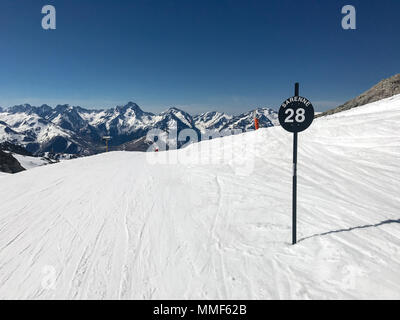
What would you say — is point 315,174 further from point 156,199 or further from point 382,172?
point 156,199

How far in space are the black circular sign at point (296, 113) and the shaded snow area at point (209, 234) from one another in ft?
8.75

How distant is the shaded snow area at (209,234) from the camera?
3.91 metres

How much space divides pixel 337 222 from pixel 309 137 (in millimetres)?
11679

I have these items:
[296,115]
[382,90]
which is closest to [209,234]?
[296,115]

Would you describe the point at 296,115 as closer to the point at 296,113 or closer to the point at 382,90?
the point at 296,113

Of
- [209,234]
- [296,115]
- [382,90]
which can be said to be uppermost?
[382,90]

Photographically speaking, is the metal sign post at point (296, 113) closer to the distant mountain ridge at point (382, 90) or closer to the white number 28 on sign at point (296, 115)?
the white number 28 on sign at point (296, 115)

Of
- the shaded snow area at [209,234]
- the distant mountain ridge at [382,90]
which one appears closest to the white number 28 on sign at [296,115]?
the shaded snow area at [209,234]

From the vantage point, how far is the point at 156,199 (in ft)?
26.8

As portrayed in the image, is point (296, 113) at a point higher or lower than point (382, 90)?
lower

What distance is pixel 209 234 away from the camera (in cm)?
559

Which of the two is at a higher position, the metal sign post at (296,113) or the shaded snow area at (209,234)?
the metal sign post at (296,113)

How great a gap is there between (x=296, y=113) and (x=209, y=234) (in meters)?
3.55

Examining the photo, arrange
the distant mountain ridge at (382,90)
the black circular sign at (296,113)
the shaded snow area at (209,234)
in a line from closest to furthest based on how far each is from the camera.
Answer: the shaded snow area at (209,234) < the black circular sign at (296,113) < the distant mountain ridge at (382,90)
